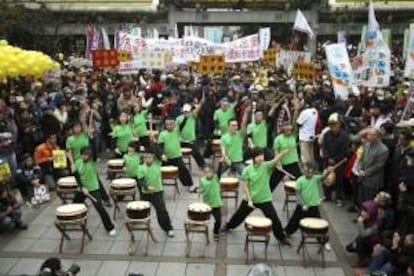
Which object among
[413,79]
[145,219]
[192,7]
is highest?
[192,7]

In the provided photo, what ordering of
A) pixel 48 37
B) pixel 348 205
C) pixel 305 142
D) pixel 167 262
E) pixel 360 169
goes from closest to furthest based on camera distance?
pixel 167 262 < pixel 360 169 < pixel 348 205 < pixel 305 142 < pixel 48 37

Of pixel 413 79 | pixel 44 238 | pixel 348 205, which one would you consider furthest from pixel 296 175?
pixel 44 238

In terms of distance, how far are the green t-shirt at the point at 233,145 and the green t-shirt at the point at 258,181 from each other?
2503mm

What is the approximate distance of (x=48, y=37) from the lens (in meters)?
35.1

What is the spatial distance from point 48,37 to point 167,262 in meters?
27.2

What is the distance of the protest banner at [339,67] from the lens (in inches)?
608

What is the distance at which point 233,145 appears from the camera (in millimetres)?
13602

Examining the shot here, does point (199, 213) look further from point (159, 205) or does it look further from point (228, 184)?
point (228, 184)

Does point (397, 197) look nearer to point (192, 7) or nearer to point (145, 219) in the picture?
point (145, 219)

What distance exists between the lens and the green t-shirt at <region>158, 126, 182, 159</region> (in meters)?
14.0

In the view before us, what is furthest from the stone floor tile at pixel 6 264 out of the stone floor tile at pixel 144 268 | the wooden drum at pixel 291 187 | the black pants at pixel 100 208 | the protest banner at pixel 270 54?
the protest banner at pixel 270 54

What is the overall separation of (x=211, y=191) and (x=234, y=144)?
257 centimetres

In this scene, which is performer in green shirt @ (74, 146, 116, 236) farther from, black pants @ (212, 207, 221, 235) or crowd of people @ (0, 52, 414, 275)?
black pants @ (212, 207, 221, 235)

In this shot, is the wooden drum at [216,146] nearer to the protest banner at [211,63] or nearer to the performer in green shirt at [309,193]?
the protest banner at [211,63]
